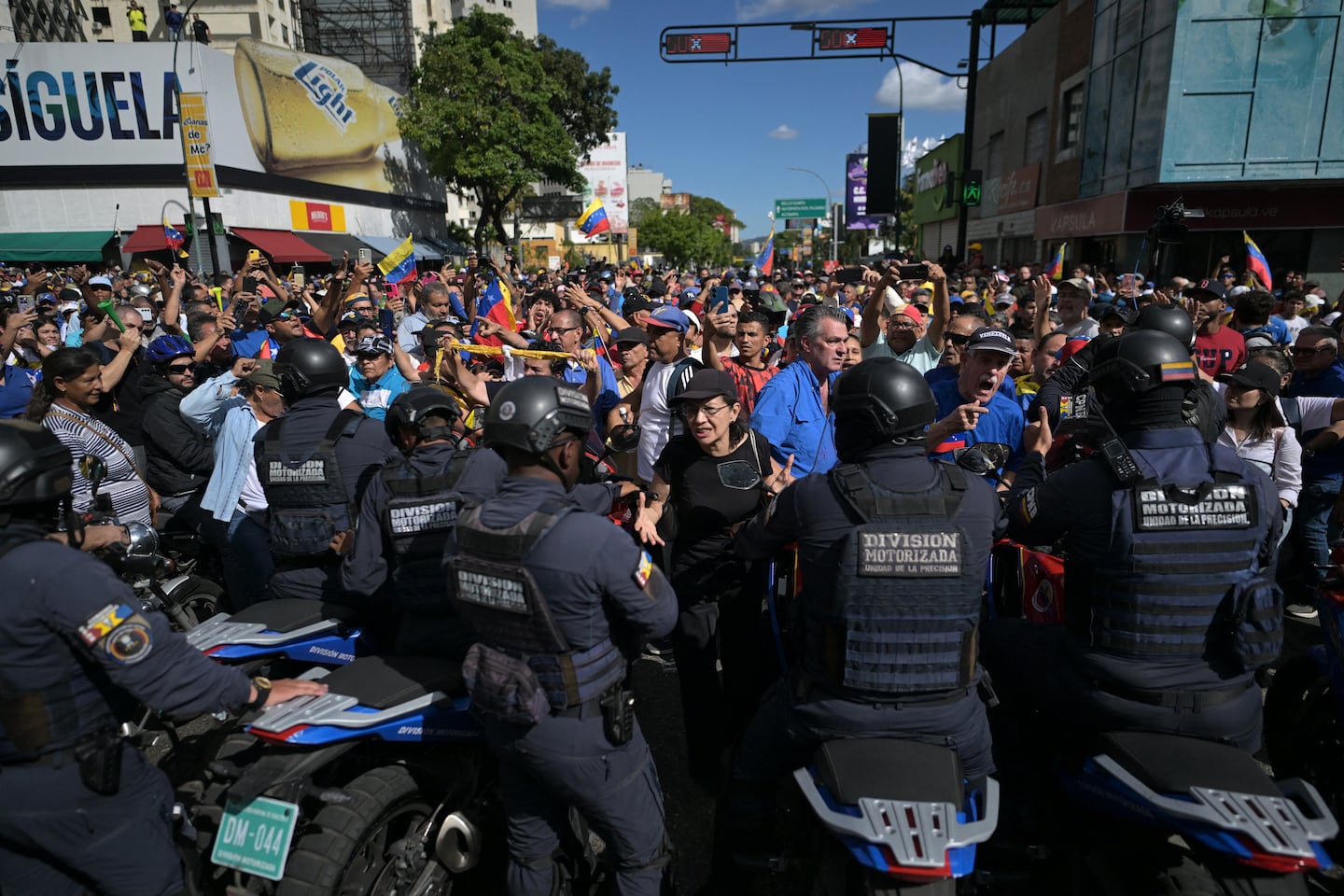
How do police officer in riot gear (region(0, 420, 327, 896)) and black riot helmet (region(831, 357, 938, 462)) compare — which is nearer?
police officer in riot gear (region(0, 420, 327, 896))

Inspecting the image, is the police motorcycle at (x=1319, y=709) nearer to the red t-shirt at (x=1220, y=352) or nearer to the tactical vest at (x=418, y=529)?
the tactical vest at (x=418, y=529)

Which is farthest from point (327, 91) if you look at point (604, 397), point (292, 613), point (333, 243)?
point (292, 613)

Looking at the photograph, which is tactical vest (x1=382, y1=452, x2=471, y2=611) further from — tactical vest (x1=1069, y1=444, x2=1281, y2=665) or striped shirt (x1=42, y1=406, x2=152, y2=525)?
tactical vest (x1=1069, y1=444, x2=1281, y2=665)

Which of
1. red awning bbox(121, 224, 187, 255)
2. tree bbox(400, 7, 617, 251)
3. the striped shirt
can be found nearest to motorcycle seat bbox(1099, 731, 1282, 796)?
the striped shirt

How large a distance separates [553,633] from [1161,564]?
1.86 metres

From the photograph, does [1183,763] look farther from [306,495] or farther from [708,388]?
[306,495]

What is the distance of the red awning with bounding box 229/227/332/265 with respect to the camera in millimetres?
30125

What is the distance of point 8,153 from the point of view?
93.1 ft

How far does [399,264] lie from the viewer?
10352 millimetres

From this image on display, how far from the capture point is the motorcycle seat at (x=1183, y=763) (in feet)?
6.63

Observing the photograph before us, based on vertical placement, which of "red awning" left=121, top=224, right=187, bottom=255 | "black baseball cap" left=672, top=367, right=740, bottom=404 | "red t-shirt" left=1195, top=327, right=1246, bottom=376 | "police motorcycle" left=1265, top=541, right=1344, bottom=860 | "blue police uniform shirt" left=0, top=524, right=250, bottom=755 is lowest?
"police motorcycle" left=1265, top=541, right=1344, bottom=860

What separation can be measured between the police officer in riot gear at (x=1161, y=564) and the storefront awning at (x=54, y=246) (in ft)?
118

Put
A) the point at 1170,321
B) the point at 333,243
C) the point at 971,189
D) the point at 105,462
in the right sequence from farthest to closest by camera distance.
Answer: the point at 333,243, the point at 971,189, the point at 1170,321, the point at 105,462

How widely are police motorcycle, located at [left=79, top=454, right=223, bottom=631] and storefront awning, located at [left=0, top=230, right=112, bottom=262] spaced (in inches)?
1243
